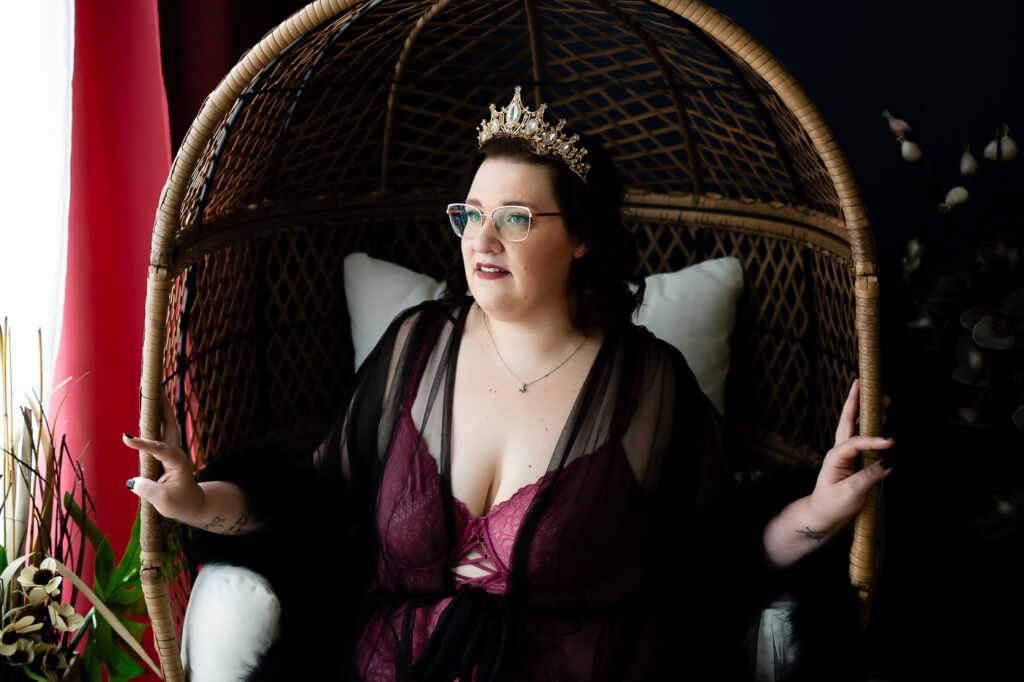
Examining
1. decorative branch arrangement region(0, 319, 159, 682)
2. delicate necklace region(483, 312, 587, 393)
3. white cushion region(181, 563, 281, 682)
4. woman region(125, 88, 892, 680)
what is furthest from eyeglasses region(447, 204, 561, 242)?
decorative branch arrangement region(0, 319, 159, 682)

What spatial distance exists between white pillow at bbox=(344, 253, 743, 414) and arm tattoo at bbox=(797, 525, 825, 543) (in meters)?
0.61

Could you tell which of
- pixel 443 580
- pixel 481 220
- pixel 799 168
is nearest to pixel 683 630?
pixel 443 580

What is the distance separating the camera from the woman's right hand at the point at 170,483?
1355 mm

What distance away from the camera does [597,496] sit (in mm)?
1501

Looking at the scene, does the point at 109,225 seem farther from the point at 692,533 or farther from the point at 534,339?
the point at 692,533

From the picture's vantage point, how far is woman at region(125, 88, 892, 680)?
58.0 inches

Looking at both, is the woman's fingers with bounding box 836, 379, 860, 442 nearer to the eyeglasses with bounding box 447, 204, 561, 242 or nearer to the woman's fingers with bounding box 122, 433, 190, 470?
the eyeglasses with bounding box 447, 204, 561, 242

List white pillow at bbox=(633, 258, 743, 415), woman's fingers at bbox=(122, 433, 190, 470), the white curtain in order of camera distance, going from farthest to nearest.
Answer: white pillow at bbox=(633, 258, 743, 415) → the white curtain → woman's fingers at bbox=(122, 433, 190, 470)

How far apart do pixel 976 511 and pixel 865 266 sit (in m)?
1.22

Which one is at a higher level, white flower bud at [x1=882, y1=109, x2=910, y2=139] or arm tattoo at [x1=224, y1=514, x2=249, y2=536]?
white flower bud at [x1=882, y1=109, x2=910, y2=139]

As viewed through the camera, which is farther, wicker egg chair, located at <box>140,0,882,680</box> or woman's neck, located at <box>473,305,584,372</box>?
woman's neck, located at <box>473,305,584,372</box>

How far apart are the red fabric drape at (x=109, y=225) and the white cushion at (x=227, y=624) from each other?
0.44m

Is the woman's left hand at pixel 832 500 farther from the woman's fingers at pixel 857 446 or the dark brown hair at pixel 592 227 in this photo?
the dark brown hair at pixel 592 227

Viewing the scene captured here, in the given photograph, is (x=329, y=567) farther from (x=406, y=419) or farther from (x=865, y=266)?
(x=865, y=266)
